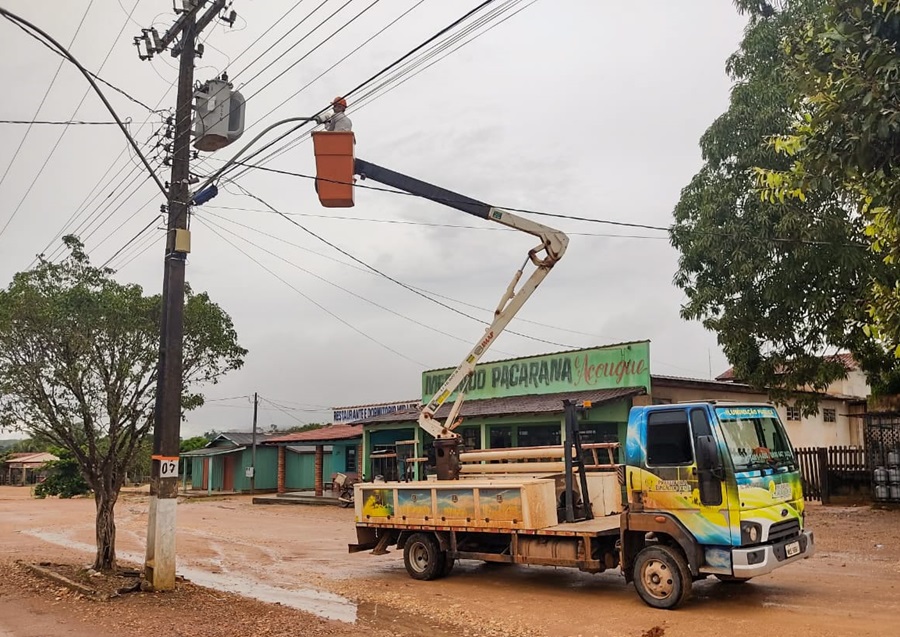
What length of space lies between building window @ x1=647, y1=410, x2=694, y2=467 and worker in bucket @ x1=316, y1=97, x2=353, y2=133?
21.1ft

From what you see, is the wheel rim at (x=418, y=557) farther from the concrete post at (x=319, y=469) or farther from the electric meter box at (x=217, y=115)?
the concrete post at (x=319, y=469)

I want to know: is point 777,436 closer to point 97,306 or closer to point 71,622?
point 71,622

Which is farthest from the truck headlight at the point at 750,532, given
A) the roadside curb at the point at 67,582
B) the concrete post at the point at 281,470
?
the concrete post at the point at 281,470

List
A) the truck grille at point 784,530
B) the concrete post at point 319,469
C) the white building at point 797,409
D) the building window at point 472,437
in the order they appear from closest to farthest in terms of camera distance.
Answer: the truck grille at point 784,530
the white building at point 797,409
the building window at point 472,437
the concrete post at point 319,469

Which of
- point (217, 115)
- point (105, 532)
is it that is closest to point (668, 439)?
point (217, 115)

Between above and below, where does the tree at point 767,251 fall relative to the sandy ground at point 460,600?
above

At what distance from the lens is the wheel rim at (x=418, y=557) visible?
1349 cm

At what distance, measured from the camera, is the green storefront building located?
2398cm

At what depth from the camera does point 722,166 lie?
65.4ft

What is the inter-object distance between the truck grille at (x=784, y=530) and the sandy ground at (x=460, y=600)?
87 centimetres

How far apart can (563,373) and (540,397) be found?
119cm

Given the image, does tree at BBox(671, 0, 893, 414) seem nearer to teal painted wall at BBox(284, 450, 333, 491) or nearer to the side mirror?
the side mirror

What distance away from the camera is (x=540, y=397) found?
27.0 m

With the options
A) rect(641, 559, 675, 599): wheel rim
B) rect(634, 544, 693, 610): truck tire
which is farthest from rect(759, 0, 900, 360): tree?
rect(641, 559, 675, 599): wheel rim
